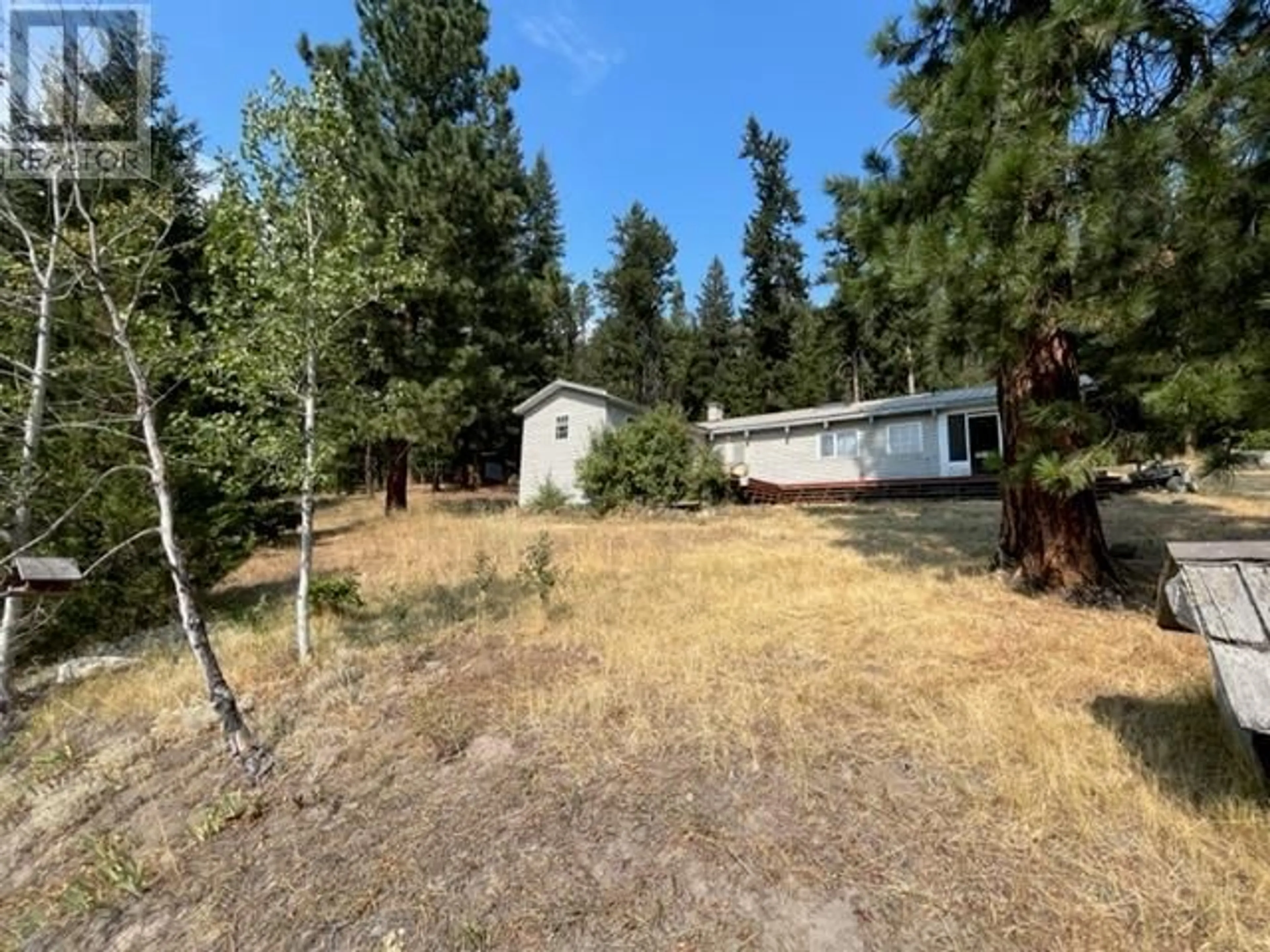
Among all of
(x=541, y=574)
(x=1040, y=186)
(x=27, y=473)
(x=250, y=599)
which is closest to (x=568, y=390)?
(x=250, y=599)

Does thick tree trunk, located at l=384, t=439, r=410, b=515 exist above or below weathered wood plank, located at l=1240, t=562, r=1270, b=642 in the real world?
above

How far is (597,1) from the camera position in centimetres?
963

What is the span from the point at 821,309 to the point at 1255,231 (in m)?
29.8

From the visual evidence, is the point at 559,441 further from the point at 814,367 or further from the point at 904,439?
the point at 814,367

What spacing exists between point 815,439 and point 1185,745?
15926mm

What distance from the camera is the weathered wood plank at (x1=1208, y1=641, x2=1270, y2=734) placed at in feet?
5.59

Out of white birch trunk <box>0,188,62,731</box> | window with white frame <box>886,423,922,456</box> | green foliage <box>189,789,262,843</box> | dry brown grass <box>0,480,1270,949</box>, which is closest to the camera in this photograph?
dry brown grass <box>0,480,1270,949</box>

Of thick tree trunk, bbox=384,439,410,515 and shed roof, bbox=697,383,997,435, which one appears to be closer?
shed roof, bbox=697,383,997,435

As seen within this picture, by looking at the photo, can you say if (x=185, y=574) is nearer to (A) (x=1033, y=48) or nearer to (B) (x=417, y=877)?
(B) (x=417, y=877)

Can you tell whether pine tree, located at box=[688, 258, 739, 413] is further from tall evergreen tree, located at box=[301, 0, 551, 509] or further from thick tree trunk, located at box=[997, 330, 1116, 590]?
thick tree trunk, located at box=[997, 330, 1116, 590]

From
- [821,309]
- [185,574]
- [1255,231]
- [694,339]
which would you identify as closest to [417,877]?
[185,574]

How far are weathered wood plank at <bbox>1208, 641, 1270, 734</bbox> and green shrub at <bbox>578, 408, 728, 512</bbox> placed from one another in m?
13.8

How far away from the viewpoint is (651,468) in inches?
623

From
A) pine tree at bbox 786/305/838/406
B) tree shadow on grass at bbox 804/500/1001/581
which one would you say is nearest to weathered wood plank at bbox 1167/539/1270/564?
tree shadow on grass at bbox 804/500/1001/581
